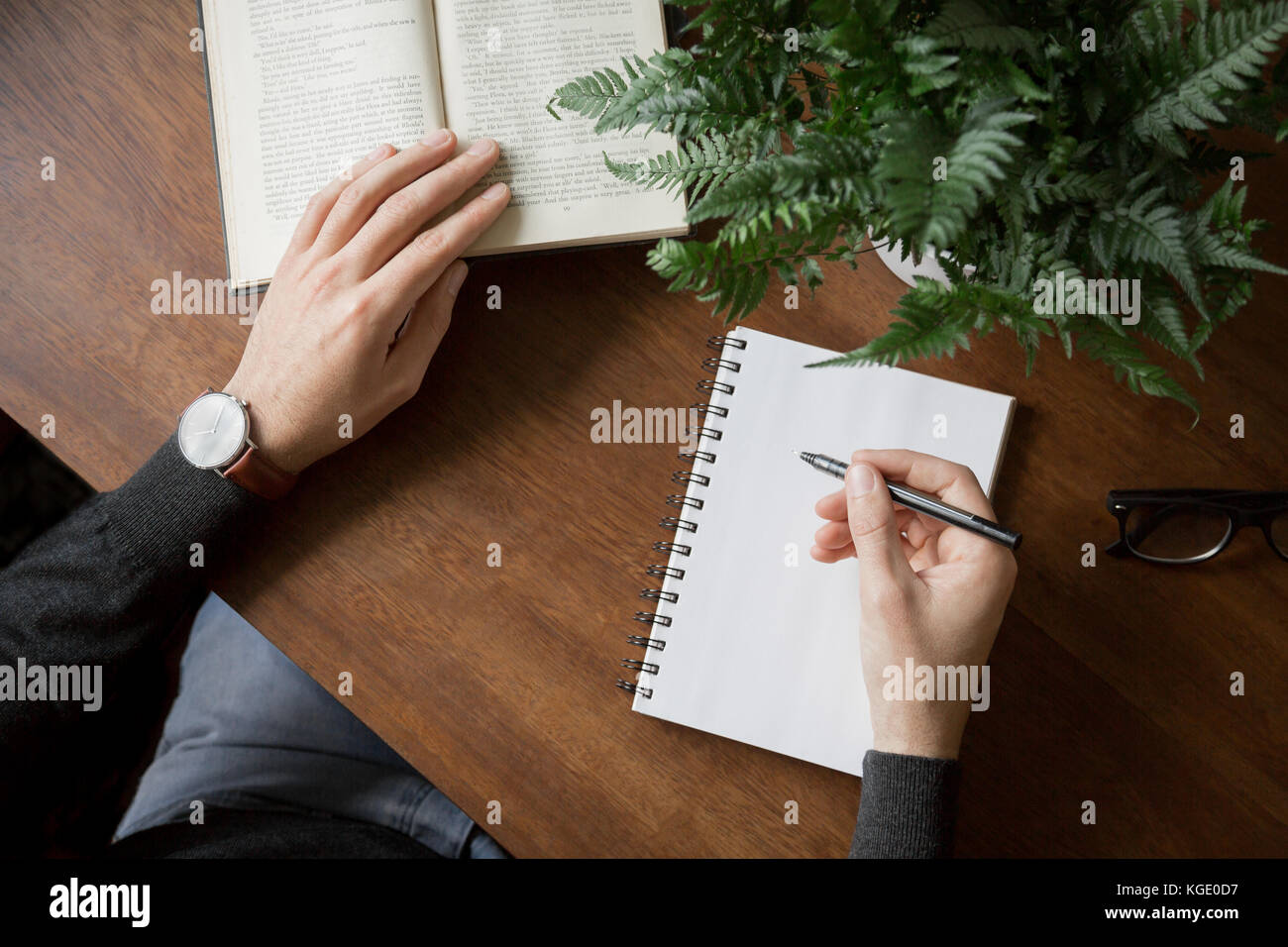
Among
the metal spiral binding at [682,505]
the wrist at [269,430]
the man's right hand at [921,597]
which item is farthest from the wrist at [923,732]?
the wrist at [269,430]

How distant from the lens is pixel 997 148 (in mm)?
505

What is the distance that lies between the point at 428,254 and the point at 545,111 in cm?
20

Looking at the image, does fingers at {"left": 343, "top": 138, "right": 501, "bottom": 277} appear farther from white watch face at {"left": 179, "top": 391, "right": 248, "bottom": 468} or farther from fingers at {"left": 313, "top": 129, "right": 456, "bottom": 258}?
white watch face at {"left": 179, "top": 391, "right": 248, "bottom": 468}

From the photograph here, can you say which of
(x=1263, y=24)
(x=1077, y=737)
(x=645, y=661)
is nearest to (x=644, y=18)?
(x=1263, y=24)

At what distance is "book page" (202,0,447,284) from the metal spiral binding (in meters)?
0.40

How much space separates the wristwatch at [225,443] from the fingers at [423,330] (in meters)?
0.16

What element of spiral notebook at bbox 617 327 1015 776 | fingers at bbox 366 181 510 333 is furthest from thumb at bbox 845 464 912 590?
fingers at bbox 366 181 510 333

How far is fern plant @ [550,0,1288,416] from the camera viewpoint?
0.54m

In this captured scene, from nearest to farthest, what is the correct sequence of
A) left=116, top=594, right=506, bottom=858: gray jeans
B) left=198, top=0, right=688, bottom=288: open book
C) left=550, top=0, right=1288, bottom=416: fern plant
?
left=550, top=0, right=1288, bottom=416: fern plant → left=198, top=0, right=688, bottom=288: open book → left=116, top=594, right=506, bottom=858: gray jeans

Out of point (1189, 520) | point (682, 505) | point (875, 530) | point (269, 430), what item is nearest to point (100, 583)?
point (269, 430)

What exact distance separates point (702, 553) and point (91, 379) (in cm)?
72

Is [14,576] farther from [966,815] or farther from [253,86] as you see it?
[966,815]

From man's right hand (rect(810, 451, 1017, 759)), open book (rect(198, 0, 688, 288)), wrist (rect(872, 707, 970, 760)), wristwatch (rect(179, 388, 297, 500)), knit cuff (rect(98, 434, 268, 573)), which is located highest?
open book (rect(198, 0, 688, 288))

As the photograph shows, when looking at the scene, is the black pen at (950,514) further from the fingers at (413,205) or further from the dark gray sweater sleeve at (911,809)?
the fingers at (413,205)
